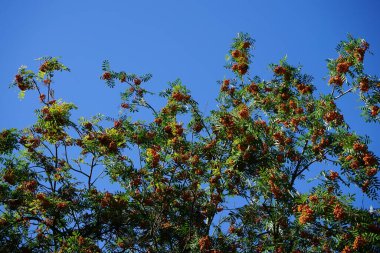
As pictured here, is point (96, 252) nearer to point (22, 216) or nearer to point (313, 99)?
point (22, 216)

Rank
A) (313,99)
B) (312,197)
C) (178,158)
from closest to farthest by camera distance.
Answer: (312,197) < (178,158) < (313,99)

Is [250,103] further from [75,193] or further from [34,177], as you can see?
[34,177]

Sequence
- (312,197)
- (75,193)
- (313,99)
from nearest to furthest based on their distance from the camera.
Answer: (312,197) < (75,193) < (313,99)

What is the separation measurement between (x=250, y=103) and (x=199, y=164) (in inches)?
115

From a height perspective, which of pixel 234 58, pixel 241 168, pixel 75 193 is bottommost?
pixel 75 193

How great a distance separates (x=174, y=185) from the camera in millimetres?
10062

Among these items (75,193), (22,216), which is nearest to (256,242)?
(75,193)

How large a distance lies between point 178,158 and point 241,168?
1693mm

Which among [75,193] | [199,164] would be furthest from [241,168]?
[75,193]

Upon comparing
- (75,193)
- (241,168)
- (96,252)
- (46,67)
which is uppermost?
(46,67)

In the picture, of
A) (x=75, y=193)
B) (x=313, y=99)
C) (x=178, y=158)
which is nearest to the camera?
(x=178, y=158)

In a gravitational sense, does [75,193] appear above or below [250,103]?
below

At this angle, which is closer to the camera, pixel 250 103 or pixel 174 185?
pixel 174 185

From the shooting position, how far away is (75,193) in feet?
33.8
